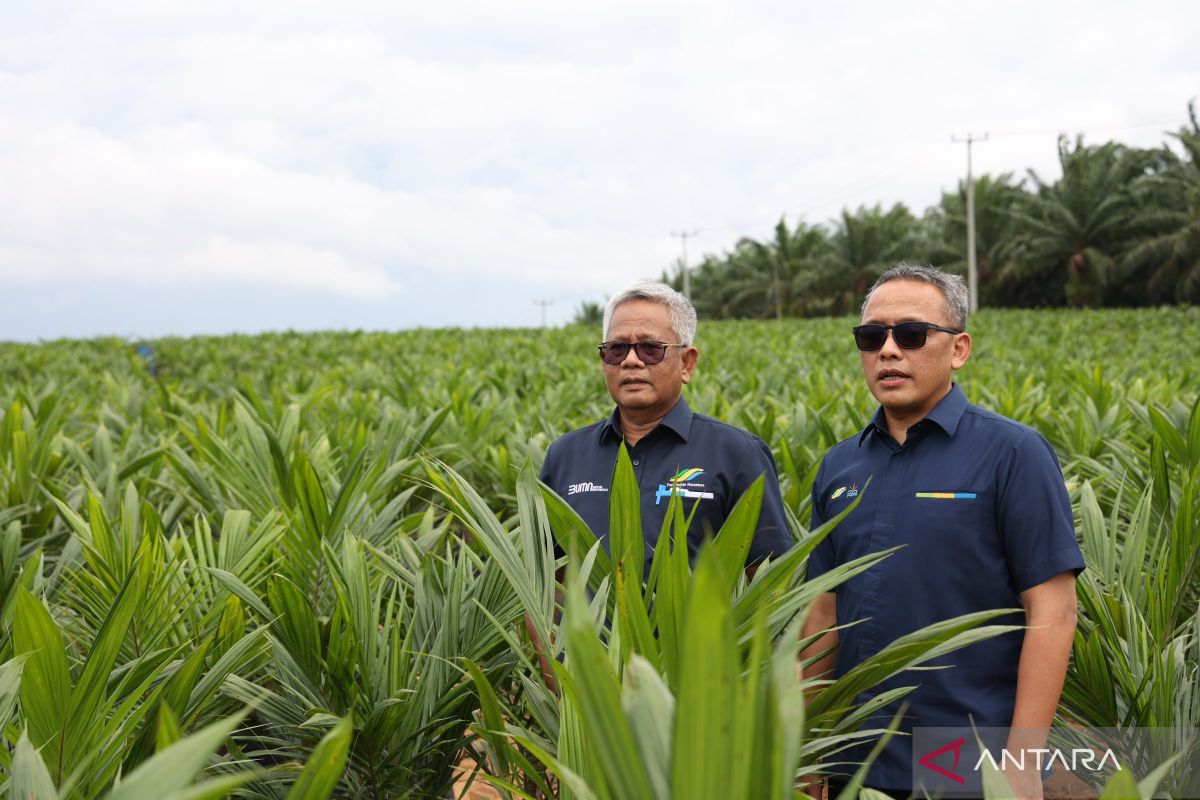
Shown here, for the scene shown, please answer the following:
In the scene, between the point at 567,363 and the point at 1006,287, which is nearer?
the point at 567,363

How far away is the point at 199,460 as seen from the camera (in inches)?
169

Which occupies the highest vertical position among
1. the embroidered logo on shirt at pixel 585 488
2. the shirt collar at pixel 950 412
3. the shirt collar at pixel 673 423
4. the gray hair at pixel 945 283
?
the gray hair at pixel 945 283

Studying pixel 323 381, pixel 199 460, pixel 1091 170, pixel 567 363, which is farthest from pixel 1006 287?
pixel 199 460

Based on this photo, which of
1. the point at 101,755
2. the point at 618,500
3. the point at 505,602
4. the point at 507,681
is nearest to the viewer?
the point at 101,755

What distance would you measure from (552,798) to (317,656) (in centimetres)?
62

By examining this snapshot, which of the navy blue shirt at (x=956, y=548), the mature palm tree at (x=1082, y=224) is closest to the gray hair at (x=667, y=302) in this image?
the navy blue shirt at (x=956, y=548)

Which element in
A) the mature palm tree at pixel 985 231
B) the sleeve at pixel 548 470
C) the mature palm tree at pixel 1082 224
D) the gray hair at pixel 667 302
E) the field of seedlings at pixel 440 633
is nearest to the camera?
the field of seedlings at pixel 440 633

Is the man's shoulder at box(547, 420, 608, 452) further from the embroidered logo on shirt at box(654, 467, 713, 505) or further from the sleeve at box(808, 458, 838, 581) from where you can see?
the sleeve at box(808, 458, 838, 581)

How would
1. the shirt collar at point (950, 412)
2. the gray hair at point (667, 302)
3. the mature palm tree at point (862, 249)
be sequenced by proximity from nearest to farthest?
1. the shirt collar at point (950, 412)
2. the gray hair at point (667, 302)
3. the mature palm tree at point (862, 249)

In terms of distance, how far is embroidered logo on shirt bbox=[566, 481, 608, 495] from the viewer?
2331mm

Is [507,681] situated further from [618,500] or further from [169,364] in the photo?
[169,364]

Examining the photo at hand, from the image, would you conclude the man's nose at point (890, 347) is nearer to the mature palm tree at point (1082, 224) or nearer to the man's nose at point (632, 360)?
the man's nose at point (632, 360)

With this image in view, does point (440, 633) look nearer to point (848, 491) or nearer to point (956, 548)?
point (848, 491)

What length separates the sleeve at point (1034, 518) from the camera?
167cm
